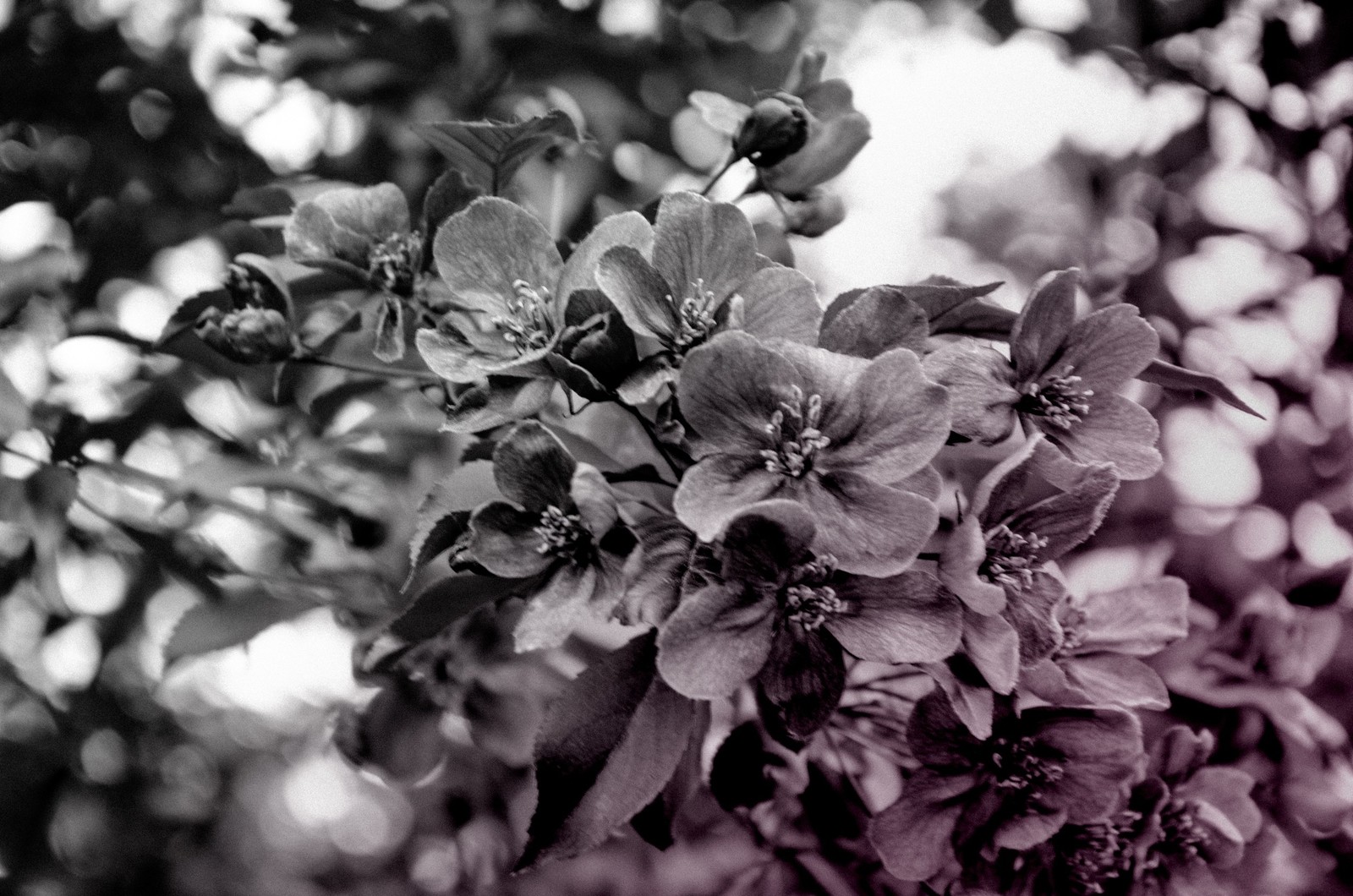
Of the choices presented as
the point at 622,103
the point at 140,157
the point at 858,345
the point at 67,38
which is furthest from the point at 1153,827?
the point at 67,38

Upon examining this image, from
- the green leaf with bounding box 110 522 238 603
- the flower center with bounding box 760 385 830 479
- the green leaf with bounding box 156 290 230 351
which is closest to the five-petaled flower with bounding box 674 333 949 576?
the flower center with bounding box 760 385 830 479

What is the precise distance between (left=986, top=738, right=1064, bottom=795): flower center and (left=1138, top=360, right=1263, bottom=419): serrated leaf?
0.83ft

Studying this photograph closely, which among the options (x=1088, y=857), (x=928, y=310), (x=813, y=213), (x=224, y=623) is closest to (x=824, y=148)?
(x=813, y=213)

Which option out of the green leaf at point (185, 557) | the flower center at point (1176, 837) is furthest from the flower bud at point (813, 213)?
the green leaf at point (185, 557)

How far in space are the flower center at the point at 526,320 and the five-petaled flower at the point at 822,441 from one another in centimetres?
13

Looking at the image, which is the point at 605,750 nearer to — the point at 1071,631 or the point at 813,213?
the point at 1071,631

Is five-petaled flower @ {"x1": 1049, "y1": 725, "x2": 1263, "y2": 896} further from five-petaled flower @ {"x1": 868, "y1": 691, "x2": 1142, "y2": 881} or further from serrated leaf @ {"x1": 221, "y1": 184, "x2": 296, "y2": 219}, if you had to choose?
serrated leaf @ {"x1": 221, "y1": 184, "x2": 296, "y2": 219}

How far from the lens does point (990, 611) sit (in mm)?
540

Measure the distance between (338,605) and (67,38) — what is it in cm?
91

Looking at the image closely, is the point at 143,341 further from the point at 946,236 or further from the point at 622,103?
the point at 946,236

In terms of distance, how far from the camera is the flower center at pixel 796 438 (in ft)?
1.85

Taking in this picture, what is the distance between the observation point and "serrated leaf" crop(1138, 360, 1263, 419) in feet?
2.16

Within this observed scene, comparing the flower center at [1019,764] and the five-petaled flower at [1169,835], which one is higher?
the flower center at [1019,764]

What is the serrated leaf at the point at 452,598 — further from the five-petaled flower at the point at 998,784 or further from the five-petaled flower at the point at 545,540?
the five-petaled flower at the point at 998,784
